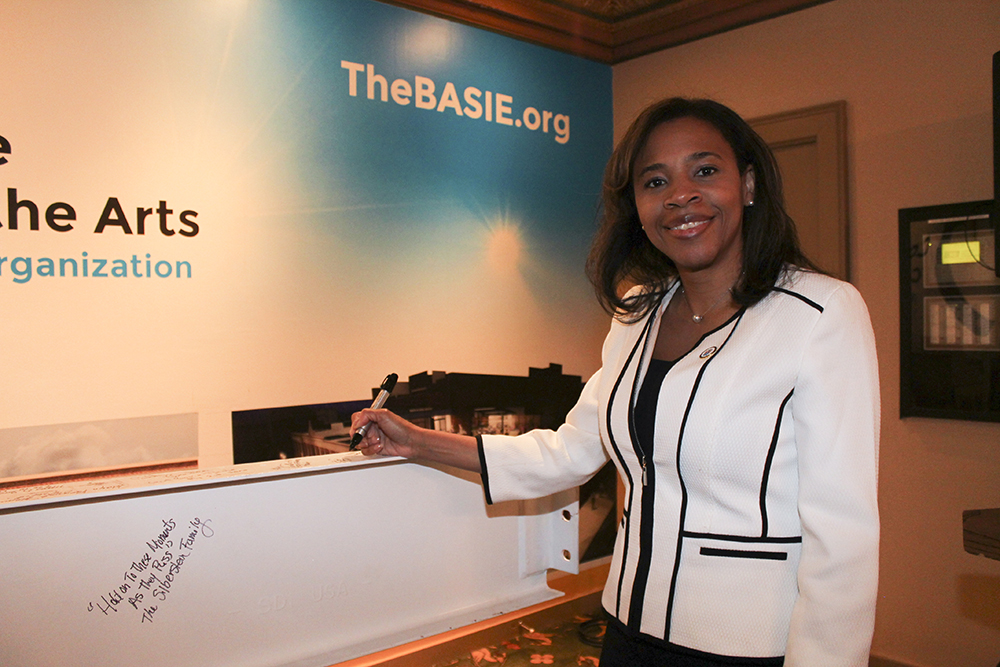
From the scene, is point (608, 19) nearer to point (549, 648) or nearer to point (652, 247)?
point (652, 247)

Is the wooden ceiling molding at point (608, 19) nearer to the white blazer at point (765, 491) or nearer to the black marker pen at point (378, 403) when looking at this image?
the black marker pen at point (378, 403)

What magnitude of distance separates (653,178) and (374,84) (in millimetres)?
1756

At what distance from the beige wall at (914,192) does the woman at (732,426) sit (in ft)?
5.86

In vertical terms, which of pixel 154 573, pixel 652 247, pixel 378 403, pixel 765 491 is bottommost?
pixel 154 573

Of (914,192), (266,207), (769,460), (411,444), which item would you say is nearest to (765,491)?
(769,460)

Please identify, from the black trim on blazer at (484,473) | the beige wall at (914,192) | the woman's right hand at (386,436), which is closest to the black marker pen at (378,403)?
the woman's right hand at (386,436)

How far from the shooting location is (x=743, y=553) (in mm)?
1056

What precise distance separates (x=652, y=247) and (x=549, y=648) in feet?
2.88

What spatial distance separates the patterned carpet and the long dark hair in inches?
28.1

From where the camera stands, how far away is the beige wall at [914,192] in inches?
98.3

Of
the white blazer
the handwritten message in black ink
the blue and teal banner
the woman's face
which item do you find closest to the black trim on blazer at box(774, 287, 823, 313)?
the white blazer

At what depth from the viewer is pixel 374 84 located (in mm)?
2695

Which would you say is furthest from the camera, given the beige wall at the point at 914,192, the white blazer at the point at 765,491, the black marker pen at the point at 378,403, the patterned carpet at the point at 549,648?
the beige wall at the point at 914,192

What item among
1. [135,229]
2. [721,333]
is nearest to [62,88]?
[135,229]
